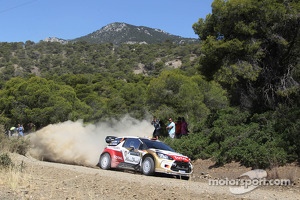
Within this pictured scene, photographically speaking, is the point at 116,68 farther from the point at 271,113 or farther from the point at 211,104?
the point at 271,113

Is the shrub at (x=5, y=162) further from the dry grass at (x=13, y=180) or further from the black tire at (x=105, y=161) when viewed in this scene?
the black tire at (x=105, y=161)

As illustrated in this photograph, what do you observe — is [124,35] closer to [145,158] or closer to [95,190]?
[145,158]

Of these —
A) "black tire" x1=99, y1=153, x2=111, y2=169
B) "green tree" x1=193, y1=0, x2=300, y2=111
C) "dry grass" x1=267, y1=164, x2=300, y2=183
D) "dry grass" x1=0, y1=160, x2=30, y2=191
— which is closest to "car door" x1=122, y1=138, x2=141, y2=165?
"black tire" x1=99, y1=153, x2=111, y2=169

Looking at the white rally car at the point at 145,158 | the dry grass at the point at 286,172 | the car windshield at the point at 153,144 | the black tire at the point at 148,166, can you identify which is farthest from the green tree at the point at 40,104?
the dry grass at the point at 286,172

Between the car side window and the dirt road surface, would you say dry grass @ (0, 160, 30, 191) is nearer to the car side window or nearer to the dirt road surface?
the dirt road surface

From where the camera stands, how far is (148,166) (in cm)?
1486

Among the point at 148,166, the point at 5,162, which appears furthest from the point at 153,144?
the point at 5,162

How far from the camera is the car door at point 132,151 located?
1547 cm

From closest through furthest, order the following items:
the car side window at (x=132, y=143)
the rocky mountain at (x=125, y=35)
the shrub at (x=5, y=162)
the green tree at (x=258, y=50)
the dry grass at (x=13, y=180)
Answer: the dry grass at (x=13, y=180) < the shrub at (x=5, y=162) < the car side window at (x=132, y=143) < the green tree at (x=258, y=50) < the rocky mountain at (x=125, y=35)

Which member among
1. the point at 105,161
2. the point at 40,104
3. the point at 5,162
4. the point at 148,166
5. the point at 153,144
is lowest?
the point at 5,162

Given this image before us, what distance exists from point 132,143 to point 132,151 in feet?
1.47

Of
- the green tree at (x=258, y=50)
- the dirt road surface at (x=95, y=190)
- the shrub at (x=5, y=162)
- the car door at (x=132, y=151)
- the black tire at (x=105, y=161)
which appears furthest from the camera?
the green tree at (x=258, y=50)

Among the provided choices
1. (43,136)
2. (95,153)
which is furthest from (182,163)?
(43,136)

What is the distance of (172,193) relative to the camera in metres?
10.1
